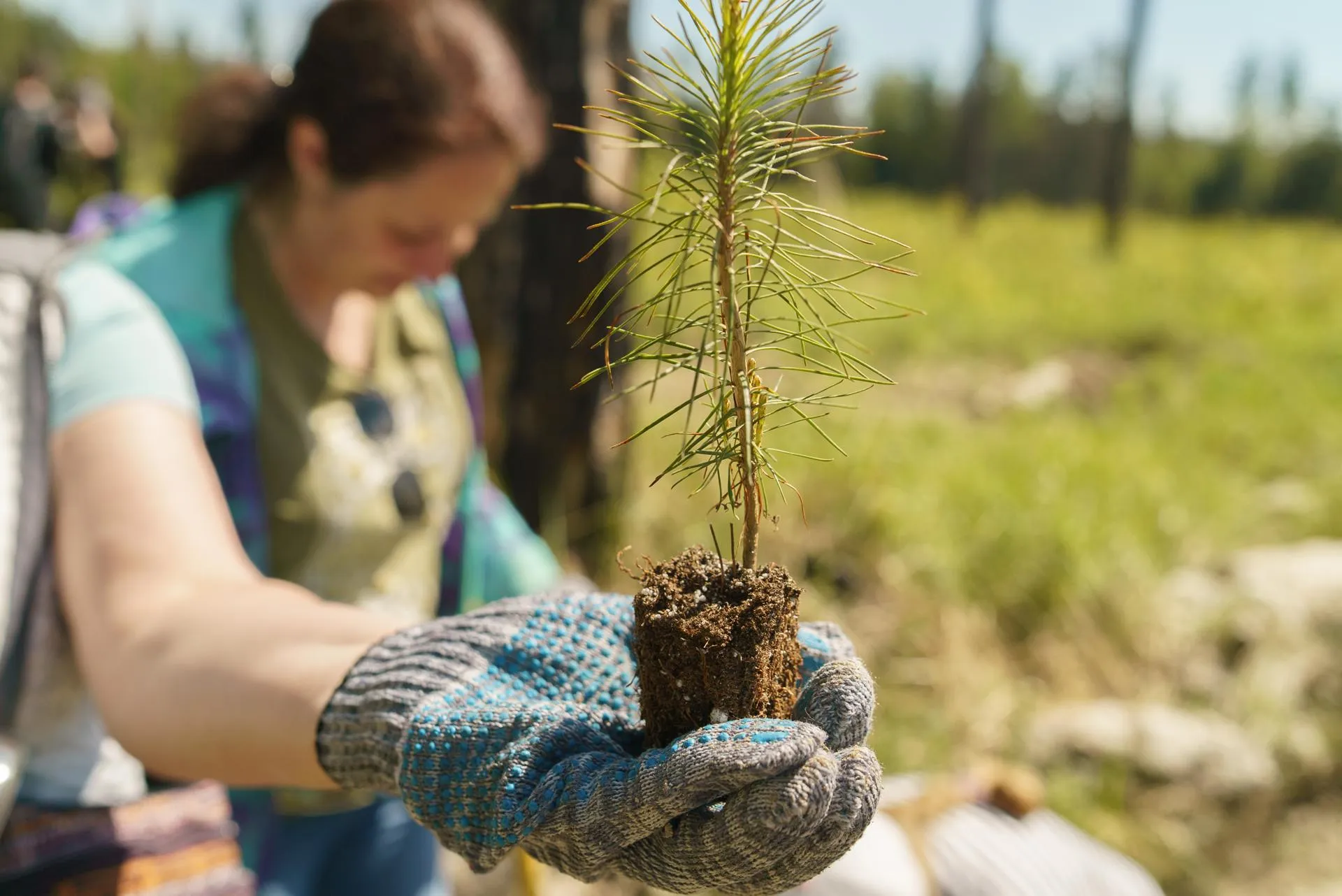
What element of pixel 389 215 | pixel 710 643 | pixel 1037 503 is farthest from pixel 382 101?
pixel 1037 503

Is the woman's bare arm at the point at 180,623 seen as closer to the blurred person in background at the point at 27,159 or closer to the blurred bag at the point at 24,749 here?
the blurred bag at the point at 24,749

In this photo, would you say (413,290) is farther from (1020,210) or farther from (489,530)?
(1020,210)

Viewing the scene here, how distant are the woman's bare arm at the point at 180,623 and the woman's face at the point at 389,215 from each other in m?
0.74

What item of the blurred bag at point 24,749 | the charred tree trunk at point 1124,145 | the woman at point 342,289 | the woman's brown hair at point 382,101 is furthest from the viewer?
Answer: the charred tree trunk at point 1124,145

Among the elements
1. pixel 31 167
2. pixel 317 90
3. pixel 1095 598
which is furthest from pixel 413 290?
pixel 31 167

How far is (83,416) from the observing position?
1313 mm

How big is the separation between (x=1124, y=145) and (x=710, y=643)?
17.5m

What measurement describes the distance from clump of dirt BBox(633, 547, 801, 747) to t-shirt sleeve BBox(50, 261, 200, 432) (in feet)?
2.84

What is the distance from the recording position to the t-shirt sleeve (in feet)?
4.38

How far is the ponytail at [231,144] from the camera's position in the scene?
2170mm

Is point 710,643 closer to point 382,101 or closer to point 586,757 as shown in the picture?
point 586,757

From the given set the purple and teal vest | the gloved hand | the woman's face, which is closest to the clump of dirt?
the gloved hand

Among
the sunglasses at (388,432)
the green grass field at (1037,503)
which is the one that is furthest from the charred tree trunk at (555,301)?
the sunglasses at (388,432)

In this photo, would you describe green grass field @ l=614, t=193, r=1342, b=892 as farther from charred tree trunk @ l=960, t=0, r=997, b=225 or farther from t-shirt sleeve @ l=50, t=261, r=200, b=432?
charred tree trunk @ l=960, t=0, r=997, b=225
